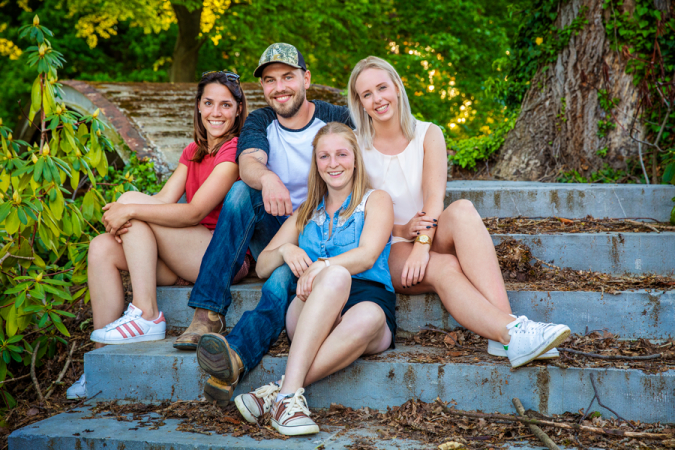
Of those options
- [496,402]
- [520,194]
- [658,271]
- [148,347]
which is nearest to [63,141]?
[148,347]

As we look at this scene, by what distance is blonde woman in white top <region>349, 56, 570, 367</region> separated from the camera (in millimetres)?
2279

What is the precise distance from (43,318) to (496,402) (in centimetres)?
221

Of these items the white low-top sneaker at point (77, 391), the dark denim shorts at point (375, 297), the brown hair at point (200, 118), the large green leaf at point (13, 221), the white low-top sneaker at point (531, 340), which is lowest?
the white low-top sneaker at point (77, 391)

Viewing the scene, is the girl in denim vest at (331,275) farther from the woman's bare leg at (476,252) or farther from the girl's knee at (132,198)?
the girl's knee at (132,198)

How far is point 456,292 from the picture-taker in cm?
243

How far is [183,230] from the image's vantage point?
2.93 meters

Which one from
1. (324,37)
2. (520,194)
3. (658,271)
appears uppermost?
(324,37)

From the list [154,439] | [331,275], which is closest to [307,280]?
[331,275]

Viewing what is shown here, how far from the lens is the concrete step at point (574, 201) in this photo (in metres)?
3.54

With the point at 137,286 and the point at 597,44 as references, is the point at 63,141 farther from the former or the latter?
the point at 597,44

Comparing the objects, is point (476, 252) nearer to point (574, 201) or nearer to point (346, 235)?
point (346, 235)

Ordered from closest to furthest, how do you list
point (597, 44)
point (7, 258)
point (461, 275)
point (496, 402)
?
1. point (496, 402)
2. point (461, 275)
3. point (7, 258)
4. point (597, 44)

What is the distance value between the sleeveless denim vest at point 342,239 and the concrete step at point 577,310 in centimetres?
28

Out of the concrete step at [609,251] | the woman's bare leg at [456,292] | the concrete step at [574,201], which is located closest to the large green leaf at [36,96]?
the woman's bare leg at [456,292]
